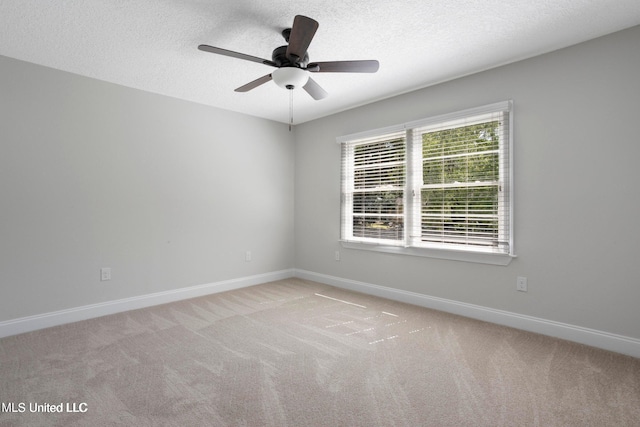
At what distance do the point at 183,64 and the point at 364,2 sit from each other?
72.4 inches

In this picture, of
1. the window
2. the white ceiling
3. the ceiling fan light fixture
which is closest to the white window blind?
the window

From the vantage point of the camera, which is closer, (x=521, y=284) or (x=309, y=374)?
(x=309, y=374)

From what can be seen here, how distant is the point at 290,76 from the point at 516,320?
295 centimetres

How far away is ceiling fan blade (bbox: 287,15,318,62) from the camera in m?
1.90

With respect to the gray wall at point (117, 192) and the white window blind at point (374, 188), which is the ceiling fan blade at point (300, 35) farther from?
the gray wall at point (117, 192)

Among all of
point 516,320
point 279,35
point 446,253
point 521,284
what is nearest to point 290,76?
point 279,35

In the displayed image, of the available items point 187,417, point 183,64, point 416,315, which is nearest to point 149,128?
point 183,64

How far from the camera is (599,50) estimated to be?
2.62 metres

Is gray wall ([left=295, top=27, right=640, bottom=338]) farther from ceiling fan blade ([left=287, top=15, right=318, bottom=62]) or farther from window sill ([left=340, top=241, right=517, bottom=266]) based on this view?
ceiling fan blade ([left=287, top=15, right=318, bottom=62])

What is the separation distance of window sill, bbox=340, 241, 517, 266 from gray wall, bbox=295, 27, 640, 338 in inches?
2.5

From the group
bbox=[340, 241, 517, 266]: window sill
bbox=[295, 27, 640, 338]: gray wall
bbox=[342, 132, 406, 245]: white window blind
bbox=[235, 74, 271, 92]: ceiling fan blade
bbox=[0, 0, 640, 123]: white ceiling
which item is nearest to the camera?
bbox=[0, 0, 640, 123]: white ceiling

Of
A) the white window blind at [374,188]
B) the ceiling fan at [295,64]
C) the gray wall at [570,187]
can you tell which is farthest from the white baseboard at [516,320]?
the ceiling fan at [295,64]

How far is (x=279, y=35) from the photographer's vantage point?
2.59m

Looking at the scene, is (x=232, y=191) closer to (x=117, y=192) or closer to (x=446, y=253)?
(x=117, y=192)
